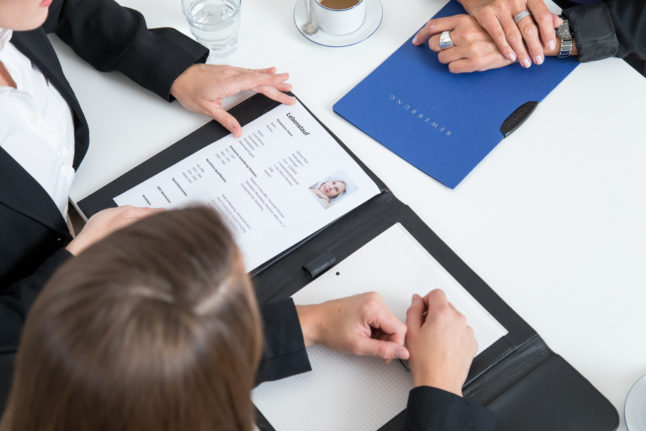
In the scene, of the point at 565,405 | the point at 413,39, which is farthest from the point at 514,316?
the point at 413,39

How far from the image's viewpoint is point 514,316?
2.70ft

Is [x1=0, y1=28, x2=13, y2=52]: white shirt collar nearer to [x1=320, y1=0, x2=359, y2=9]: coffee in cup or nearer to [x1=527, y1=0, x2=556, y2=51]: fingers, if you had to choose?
[x1=320, y1=0, x2=359, y2=9]: coffee in cup

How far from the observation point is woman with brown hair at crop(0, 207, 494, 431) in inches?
16.4

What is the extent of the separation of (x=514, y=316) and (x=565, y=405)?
127 millimetres

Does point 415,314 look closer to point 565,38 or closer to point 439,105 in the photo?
point 439,105

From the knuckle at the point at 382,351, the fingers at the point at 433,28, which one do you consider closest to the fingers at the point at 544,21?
the fingers at the point at 433,28

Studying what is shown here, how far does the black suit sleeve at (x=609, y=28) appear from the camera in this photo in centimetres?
101

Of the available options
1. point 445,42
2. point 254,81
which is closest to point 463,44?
point 445,42

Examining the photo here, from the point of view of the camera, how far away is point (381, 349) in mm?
771

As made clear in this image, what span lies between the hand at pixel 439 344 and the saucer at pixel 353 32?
0.49 meters

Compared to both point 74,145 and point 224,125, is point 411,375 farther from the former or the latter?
point 74,145

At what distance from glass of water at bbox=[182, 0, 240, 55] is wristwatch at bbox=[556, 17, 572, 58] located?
55 centimetres

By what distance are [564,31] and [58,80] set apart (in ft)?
2.70

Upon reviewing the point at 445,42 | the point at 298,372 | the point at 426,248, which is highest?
Result: the point at 445,42
